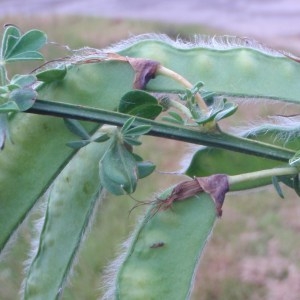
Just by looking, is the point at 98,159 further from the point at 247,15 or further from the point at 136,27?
the point at 247,15

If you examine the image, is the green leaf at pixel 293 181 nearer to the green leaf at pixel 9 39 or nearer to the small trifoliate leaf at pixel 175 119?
the small trifoliate leaf at pixel 175 119

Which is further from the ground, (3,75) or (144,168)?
(3,75)

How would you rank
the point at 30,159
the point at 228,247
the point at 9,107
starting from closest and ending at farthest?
the point at 9,107 < the point at 30,159 < the point at 228,247

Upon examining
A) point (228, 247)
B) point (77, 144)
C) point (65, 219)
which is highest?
point (77, 144)

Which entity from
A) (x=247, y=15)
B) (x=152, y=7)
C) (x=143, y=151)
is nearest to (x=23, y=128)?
(x=143, y=151)

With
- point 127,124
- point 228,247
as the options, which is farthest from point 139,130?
point 228,247

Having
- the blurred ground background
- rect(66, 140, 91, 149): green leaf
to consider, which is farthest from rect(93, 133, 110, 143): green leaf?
the blurred ground background

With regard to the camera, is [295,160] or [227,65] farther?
[227,65]

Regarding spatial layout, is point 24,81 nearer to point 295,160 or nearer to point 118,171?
point 118,171

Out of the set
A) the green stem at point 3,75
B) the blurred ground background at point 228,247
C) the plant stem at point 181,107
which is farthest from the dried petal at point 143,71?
the blurred ground background at point 228,247
